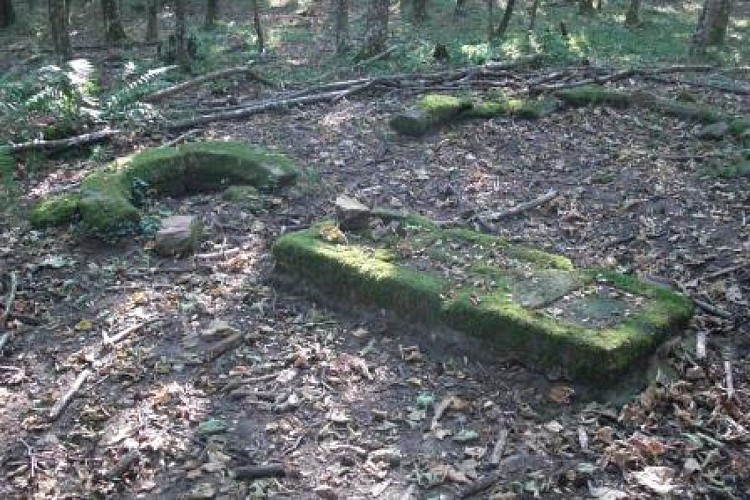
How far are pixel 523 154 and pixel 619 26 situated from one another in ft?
53.4

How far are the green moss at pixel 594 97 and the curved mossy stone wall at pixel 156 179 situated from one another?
4509 millimetres

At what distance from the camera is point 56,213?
7309 millimetres

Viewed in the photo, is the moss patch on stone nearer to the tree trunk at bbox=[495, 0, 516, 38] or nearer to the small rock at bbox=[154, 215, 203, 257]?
the small rock at bbox=[154, 215, 203, 257]

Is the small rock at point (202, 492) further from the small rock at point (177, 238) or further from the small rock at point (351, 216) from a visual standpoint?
the small rock at point (177, 238)

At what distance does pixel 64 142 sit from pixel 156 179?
6.58 feet

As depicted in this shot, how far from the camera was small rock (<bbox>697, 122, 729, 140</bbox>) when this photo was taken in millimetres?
9016

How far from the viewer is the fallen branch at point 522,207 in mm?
7422

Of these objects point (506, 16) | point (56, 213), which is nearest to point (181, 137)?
point (56, 213)

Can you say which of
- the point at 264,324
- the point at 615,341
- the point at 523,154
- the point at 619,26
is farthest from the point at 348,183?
the point at 619,26

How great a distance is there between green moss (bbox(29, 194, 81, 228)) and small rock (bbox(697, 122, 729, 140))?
7362 mm

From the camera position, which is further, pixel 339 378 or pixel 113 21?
pixel 113 21

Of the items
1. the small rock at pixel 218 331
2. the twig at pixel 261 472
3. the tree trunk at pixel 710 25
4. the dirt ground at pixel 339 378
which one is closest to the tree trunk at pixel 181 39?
the dirt ground at pixel 339 378

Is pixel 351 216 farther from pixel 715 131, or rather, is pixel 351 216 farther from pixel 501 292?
pixel 715 131

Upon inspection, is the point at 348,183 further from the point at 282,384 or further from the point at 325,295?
the point at 282,384
